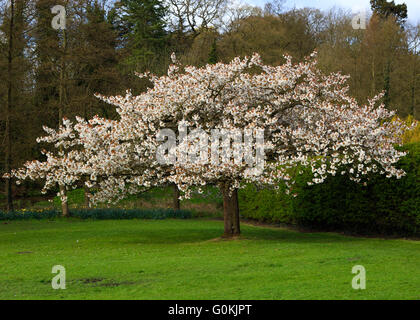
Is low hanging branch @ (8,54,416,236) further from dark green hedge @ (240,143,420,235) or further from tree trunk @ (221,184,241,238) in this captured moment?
dark green hedge @ (240,143,420,235)

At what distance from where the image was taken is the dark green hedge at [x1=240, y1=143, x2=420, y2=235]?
1480 cm

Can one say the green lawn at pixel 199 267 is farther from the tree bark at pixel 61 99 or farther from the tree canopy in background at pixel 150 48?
the tree canopy in background at pixel 150 48

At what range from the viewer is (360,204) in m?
16.2

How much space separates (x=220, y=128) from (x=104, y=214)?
1178cm

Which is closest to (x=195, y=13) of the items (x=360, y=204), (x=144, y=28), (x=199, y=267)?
(x=144, y=28)

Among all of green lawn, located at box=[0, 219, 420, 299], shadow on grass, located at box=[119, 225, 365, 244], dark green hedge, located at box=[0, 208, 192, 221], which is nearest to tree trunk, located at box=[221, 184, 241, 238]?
shadow on grass, located at box=[119, 225, 365, 244]

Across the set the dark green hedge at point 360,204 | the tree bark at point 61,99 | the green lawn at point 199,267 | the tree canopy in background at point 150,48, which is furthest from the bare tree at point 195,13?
the green lawn at point 199,267

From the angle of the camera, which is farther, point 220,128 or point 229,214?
point 229,214

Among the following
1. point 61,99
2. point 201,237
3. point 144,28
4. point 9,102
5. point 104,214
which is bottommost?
point 201,237

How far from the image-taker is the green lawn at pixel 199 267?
727cm

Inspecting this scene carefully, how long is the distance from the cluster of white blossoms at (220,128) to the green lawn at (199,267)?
181cm

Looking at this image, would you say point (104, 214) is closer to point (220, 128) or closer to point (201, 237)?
point (201, 237)

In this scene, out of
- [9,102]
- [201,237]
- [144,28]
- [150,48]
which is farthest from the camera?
[144,28]

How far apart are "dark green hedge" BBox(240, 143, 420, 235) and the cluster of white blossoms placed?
161 cm
